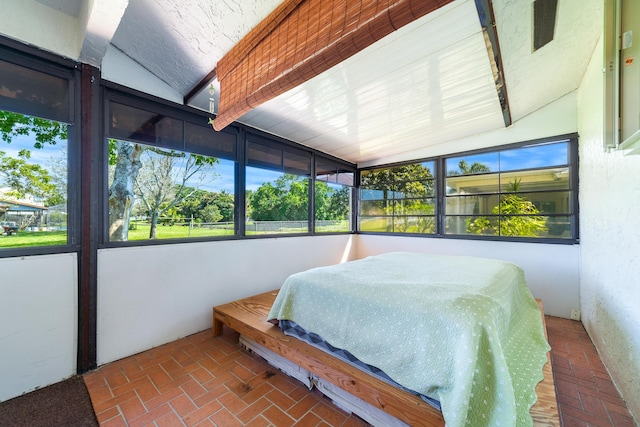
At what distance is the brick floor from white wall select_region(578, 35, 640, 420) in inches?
7.3

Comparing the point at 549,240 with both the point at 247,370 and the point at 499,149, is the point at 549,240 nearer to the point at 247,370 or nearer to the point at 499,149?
the point at 499,149

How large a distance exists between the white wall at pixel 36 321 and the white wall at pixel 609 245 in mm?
3933

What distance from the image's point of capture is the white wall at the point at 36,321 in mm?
1699

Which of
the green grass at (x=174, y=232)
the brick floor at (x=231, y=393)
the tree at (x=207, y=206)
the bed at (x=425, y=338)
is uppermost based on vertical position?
the tree at (x=207, y=206)

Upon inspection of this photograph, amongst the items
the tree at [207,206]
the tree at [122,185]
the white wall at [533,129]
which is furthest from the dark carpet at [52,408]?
the white wall at [533,129]

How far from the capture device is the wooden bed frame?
1289mm

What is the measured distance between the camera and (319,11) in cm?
133

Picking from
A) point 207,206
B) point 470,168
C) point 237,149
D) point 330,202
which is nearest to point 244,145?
point 237,149

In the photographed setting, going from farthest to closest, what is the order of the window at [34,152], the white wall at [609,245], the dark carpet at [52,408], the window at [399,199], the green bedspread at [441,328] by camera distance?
the window at [399,199] → the window at [34,152] → the white wall at [609,245] → the dark carpet at [52,408] → the green bedspread at [441,328]

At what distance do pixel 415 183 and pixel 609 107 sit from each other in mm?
2994

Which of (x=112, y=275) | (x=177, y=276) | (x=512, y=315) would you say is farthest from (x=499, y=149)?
(x=112, y=275)

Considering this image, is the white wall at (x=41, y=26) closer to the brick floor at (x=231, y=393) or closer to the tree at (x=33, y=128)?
the tree at (x=33, y=128)

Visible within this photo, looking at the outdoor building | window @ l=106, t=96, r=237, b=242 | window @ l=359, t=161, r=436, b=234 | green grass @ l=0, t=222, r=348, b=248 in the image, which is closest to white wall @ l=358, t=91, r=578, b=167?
the outdoor building

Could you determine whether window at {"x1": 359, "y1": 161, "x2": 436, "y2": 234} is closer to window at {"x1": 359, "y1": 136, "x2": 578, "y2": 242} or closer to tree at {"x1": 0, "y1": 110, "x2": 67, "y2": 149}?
window at {"x1": 359, "y1": 136, "x2": 578, "y2": 242}
